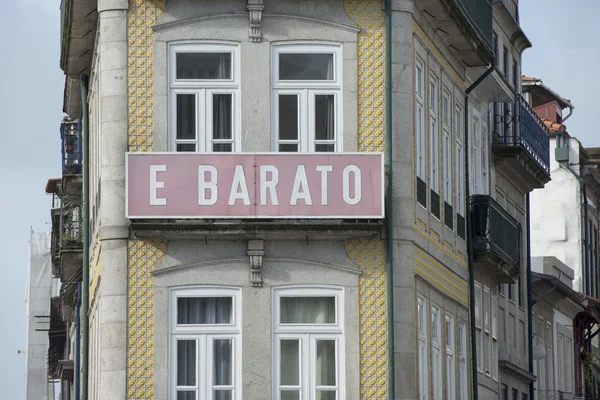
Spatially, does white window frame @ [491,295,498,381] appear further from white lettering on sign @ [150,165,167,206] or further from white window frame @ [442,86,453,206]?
white lettering on sign @ [150,165,167,206]

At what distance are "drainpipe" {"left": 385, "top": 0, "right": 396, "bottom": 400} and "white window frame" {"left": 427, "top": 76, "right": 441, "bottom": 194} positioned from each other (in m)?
2.59

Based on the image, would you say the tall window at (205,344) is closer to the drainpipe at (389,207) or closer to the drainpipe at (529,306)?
the drainpipe at (389,207)

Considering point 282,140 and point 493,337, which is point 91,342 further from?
point 493,337

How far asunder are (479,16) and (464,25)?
2.30 metres

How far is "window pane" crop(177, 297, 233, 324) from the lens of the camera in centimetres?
3206

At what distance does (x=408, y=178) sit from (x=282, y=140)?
228 cm

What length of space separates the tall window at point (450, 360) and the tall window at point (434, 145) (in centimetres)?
232

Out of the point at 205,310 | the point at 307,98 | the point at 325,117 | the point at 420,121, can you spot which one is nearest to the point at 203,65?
the point at 307,98

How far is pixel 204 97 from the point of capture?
3259 centimetres

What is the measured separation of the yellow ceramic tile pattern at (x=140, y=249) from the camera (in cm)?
3167

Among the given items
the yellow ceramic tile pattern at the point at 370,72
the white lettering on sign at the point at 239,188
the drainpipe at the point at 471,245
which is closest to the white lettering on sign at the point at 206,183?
the white lettering on sign at the point at 239,188

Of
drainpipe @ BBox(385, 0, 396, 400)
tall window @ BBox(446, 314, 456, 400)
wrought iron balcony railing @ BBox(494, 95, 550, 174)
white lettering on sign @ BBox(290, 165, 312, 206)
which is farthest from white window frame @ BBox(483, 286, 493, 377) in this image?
white lettering on sign @ BBox(290, 165, 312, 206)

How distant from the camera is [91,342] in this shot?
119ft

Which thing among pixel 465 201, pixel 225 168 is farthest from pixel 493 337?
pixel 225 168
